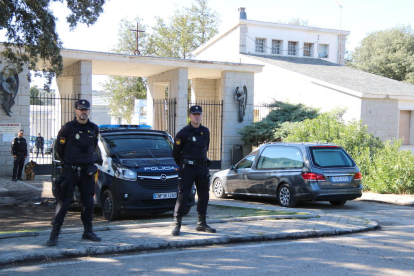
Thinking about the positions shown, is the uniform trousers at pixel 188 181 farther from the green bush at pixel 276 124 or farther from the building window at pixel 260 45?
the building window at pixel 260 45

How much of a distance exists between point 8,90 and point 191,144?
38.5 ft

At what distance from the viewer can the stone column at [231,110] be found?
69.4ft

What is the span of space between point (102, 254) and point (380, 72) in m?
44.6

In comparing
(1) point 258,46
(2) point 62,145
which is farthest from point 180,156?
(1) point 258,46

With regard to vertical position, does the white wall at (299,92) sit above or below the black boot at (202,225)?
A: above

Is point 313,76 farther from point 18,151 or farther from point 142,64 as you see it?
point 18,151

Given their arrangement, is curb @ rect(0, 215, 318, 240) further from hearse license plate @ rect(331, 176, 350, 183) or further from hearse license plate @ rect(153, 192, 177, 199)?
hearse license plate @ rect(331, 176, 350, 183)

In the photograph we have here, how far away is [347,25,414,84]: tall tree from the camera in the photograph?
44.5 meters

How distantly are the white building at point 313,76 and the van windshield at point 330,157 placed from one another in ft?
35.0

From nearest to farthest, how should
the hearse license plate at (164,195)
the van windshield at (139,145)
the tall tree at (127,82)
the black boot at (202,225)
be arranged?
the black boot at (202,225) < the hearse license plate at (164,195) < the van windshield at (139,145) < the tall tree at (127,82)

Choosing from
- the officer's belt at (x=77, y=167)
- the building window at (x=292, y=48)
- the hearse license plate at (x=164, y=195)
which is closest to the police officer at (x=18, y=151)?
the hearse license plate at (x=164, y=195)

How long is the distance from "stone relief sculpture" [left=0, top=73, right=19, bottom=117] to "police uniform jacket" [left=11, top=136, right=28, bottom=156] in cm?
132

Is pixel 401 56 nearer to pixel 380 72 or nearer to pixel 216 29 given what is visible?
pixel 380 72

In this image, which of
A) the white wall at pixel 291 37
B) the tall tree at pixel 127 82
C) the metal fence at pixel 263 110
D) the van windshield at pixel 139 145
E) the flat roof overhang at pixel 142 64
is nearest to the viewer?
the van windshield at pixel 139 145
